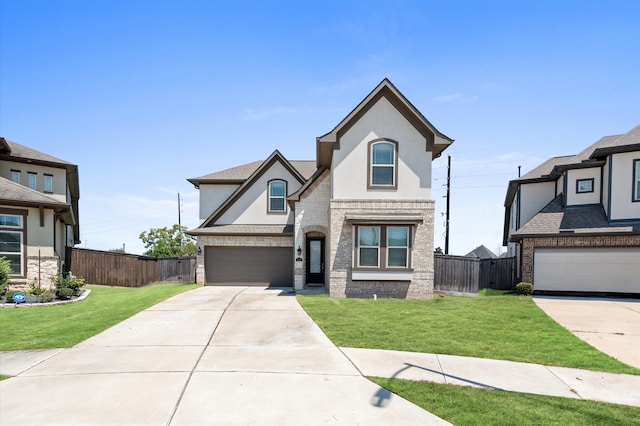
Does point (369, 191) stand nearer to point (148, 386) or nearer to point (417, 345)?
point (417, 345)

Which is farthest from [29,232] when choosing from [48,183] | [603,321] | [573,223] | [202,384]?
[573,223]

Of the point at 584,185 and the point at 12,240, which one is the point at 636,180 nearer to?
the point at 584,185

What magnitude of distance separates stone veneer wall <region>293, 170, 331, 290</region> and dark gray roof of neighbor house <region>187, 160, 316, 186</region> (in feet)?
14.5

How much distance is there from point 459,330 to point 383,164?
7.39 meters

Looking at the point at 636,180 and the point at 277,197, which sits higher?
the point at 636,180

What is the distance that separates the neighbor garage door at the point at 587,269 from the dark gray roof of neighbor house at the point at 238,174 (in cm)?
1328

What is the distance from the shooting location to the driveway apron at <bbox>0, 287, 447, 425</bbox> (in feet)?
14.8

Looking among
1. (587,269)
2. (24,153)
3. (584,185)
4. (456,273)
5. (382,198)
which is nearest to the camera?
(382,198)

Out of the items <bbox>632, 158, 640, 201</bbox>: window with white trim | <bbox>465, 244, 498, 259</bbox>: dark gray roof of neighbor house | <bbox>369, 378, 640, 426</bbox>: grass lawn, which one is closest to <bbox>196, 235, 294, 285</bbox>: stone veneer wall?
<bbox>369, 378, 640, 426</bbox>: grass lawn

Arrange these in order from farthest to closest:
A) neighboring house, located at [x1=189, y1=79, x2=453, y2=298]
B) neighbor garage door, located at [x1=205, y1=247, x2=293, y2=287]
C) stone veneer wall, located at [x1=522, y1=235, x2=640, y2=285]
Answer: neighbor garage door, located at [x1=205, y1=247, x2=293, y2=287], stone veneer wall, located at [x1=522, y1=235, x2=640, y2=285], neighboring house, located at [x1=189, y1=79, x2=453, y2=298]

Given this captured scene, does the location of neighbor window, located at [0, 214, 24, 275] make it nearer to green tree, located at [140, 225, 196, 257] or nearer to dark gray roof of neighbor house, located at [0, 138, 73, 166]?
dark gray roof of neighbor house, located at [0, 138, 73, 166]

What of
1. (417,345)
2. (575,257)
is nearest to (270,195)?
(417,345)

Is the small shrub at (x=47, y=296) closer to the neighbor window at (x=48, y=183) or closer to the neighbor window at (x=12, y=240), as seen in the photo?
the neighbor window at (x=12, y=240)

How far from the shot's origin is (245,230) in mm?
18609
